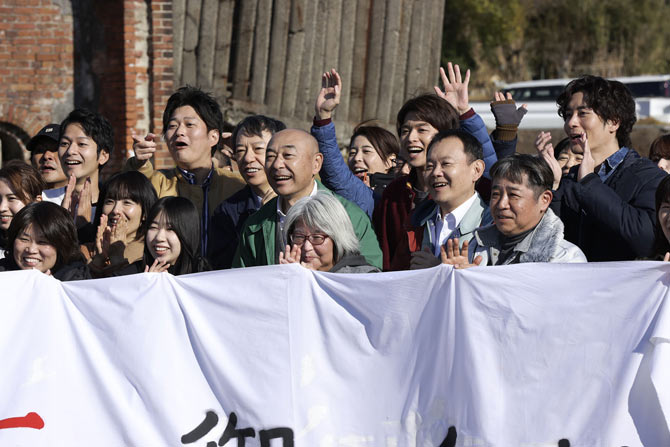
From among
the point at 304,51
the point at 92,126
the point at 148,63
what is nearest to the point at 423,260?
the point at 92,126

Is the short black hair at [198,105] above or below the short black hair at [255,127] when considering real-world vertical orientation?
above

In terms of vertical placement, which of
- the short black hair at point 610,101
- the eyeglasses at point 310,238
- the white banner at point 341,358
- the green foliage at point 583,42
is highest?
the green foliage at point 583,42

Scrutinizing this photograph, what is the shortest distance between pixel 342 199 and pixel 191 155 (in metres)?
1.31

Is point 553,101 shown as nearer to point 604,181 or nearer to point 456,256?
point 604,181

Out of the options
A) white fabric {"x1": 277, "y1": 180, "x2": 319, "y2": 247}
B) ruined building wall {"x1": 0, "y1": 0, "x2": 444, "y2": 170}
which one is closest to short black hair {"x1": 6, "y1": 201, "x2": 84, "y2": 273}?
white fabric {"x1": 277, "y1": 180, "x2": 319, "y2": 247}

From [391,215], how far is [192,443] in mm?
1760

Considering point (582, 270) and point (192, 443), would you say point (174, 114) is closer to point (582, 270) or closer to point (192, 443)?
point (192, 443)

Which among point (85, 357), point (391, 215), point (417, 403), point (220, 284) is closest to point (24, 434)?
point (85, 357)

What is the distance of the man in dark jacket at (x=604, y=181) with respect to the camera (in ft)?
14.0

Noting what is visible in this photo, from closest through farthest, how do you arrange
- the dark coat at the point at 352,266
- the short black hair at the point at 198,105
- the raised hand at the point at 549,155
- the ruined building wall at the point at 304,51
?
the dark coat at the point at 352,266 < the raised hand at the point at 549,155 < the short black hair at the point at 198,105 < the ruined building wall at the point at 304,51

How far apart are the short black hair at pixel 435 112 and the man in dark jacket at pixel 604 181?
1.84 ft

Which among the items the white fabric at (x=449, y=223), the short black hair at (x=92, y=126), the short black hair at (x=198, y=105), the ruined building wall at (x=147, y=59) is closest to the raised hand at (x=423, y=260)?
the white fabric at (x=449, y=223)

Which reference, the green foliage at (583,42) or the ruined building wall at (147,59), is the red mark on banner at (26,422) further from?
the green foliage at (583,42)

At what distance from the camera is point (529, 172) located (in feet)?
13.8
